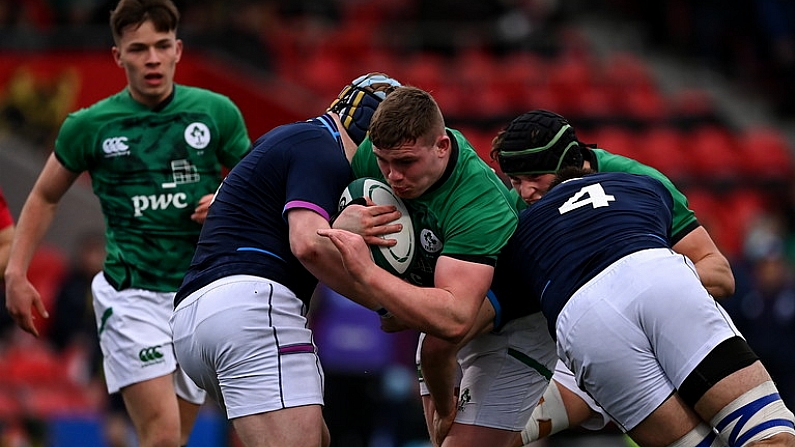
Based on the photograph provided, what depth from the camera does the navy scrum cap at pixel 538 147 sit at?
6.05 meters

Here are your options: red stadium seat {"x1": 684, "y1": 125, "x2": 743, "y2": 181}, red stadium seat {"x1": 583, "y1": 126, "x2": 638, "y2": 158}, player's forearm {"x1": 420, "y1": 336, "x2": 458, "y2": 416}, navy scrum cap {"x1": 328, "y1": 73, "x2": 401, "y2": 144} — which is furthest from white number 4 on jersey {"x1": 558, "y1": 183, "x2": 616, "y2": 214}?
red stadium seat {"x1": 684, "y1": 125, "x2": 743, "y2": 181}

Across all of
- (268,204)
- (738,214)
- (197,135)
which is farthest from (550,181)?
(738,214)

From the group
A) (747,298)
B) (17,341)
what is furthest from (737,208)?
(17,341)

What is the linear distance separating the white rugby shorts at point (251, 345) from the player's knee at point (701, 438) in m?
1.53

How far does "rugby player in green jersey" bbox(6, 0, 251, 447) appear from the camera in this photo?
23.3ft

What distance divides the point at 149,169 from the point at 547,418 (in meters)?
2.42

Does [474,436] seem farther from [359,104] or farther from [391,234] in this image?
[359,104]

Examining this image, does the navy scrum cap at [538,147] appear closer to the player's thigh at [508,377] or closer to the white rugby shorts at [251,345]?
the player's thigh at [508,377]

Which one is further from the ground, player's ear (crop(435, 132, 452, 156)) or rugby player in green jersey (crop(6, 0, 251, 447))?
player's ear (crop(435, 132, 452, 156))

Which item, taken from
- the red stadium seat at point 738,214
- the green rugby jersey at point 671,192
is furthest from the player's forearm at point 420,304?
the red stadium seat at point 738,214

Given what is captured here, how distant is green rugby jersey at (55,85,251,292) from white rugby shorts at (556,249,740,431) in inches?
94.4

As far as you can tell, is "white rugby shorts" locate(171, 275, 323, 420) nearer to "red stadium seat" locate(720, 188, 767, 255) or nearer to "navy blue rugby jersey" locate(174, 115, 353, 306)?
"navy blue rugby jersey" locate(174, 115, 353, 306)

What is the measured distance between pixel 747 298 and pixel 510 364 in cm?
700

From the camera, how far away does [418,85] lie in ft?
51.3
